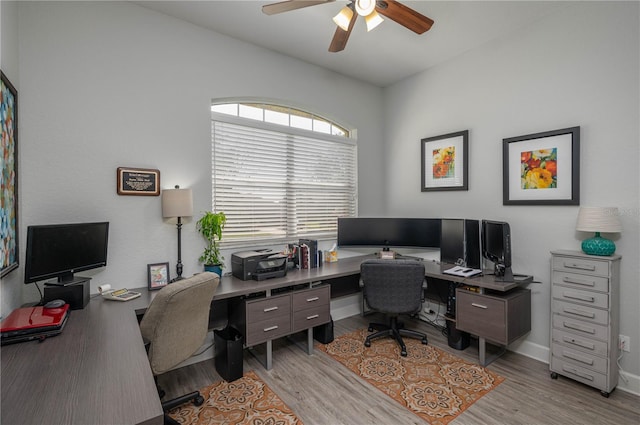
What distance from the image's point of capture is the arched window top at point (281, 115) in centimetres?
312

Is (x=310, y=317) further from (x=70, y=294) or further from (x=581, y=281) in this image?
(x=581, y=281)

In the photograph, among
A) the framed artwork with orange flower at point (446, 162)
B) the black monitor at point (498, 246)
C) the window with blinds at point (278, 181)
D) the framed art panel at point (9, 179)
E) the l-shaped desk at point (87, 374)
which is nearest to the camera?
the l-shaped desk at point (87, 374)

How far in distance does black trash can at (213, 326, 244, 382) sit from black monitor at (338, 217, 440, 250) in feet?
5.42

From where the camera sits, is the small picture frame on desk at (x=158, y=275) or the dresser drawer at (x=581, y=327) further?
the small picture frame on desk at (x=158, y=275)

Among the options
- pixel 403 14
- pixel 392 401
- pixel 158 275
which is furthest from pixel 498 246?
pixel 158 275

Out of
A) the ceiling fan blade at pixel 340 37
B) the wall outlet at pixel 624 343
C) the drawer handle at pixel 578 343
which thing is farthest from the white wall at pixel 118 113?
the wall outlet at pixel 624 343

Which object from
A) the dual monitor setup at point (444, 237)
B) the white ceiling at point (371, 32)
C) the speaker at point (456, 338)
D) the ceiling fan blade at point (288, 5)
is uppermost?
the white ceiling at point (371, 32)

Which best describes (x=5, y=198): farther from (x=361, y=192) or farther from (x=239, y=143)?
(x=361, y=192)

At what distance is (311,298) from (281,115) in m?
2.02

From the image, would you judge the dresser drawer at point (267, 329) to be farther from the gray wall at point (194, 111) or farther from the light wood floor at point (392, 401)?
the gray wall at point (194, 111)

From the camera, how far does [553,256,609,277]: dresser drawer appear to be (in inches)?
88.1

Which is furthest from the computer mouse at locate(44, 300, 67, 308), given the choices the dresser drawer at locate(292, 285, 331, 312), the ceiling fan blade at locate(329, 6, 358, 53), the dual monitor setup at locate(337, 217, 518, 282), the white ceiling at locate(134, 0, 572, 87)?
the dual monitor setup at locate(337, 217, 518, 282)

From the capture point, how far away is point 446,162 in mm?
3564

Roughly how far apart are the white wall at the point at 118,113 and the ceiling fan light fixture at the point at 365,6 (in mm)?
1560
